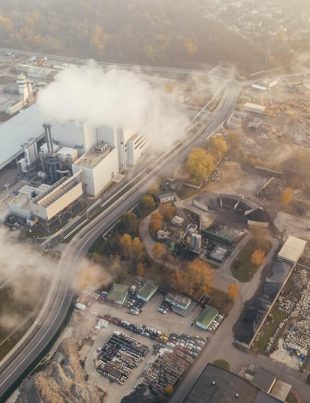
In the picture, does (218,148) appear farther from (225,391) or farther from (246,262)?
(225,391)

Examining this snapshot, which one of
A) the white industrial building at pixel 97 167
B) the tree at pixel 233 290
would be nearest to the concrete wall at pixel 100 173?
the white industrial building at pixel 97 167

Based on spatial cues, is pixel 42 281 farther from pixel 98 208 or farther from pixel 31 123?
pixel 31 123

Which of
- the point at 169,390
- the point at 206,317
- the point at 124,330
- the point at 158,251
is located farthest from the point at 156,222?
the point at 169,390

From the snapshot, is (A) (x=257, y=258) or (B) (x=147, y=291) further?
(A) (x=257, y=258)

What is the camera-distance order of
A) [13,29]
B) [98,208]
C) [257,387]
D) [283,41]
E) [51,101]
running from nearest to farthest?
1. [257,387]
2. [98,208]
3. [51,101]
4. [283,41]
5. [13,29]

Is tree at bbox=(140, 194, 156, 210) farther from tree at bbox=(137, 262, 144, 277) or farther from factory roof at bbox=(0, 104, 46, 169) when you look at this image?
factory roof at bbox=(0, 104, 46, 169)

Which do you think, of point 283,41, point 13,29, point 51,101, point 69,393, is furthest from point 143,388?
point 13,29
